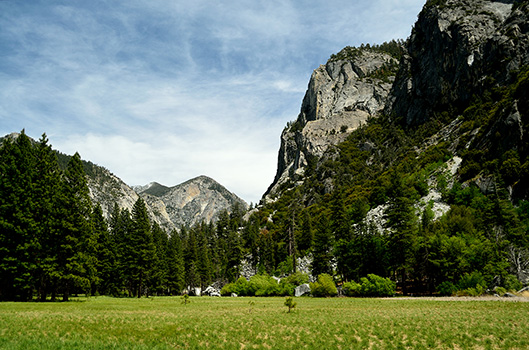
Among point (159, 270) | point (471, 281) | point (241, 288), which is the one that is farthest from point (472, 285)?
point (159, 270)

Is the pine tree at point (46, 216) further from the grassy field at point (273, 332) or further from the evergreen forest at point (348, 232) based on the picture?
the grassy field at point (273, 332)

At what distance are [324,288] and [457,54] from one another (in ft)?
337

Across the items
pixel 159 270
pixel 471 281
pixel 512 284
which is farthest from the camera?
pixel 159 270

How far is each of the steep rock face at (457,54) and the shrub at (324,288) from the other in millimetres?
83794

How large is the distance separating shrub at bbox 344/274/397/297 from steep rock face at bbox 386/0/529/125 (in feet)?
266

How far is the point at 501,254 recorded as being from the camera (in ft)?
140

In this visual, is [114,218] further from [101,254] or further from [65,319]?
[65,319]

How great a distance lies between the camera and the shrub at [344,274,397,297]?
144 feet

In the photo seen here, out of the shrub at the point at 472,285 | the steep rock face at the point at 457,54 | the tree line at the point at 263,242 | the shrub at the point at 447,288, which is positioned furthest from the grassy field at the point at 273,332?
the steep rock face at the point at 457,54

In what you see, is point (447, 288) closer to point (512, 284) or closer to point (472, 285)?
point (472, 285)

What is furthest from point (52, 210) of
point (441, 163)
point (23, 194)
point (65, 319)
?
point (441, 163)

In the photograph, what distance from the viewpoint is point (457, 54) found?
370 feet

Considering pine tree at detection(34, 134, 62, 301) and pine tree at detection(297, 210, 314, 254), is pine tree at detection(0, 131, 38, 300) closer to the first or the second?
pine tree at detection(34, 134, 62, 301)

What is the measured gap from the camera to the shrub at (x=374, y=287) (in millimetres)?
44031
